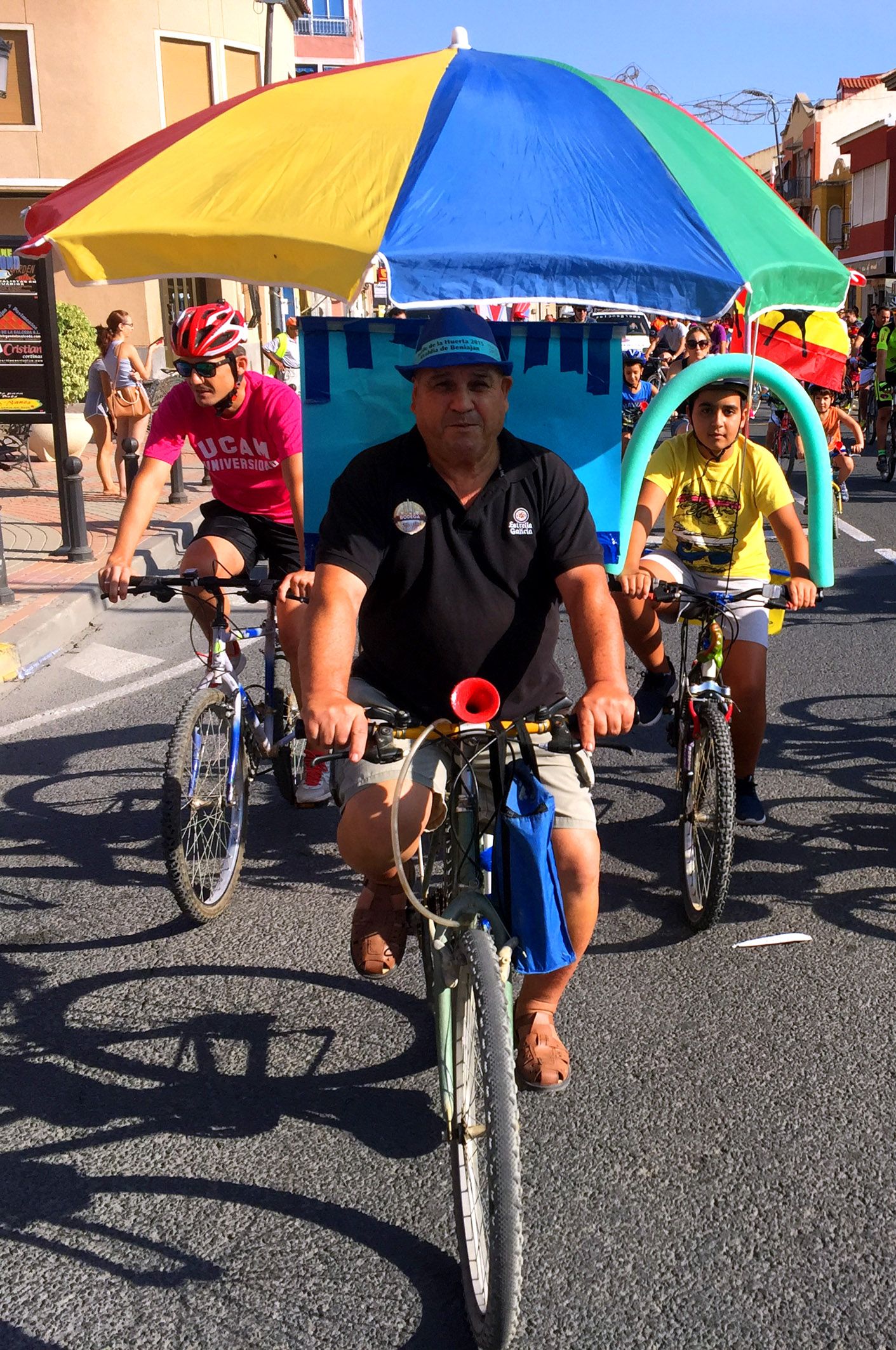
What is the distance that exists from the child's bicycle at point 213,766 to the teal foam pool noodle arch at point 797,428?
1.33 metres

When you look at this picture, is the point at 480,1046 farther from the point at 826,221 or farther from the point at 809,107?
the point at 809,107

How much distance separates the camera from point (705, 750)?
4691 millimetres

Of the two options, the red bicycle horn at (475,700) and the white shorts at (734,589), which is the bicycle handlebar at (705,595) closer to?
the white shorts at (734,589)

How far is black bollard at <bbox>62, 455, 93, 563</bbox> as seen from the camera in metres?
10.9

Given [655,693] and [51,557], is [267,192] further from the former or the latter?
[51,557]

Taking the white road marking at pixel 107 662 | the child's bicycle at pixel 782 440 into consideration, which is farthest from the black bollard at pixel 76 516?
the child's bicycle at pixel 782 440

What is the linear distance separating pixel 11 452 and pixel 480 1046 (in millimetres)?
14861

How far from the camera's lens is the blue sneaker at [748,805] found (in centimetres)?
555

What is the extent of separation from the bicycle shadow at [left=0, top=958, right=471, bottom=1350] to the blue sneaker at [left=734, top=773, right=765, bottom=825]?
201 centimetres

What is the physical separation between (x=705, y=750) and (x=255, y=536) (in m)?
2.01

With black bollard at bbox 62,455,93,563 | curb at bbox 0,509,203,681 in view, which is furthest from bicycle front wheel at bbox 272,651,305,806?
black bollard at bbox 62,455,93,563

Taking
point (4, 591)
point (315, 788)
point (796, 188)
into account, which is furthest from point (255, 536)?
point (796, 188)

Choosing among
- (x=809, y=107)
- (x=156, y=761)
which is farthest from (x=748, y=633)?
(x=809, y=107)

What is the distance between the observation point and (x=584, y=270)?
138 inches
